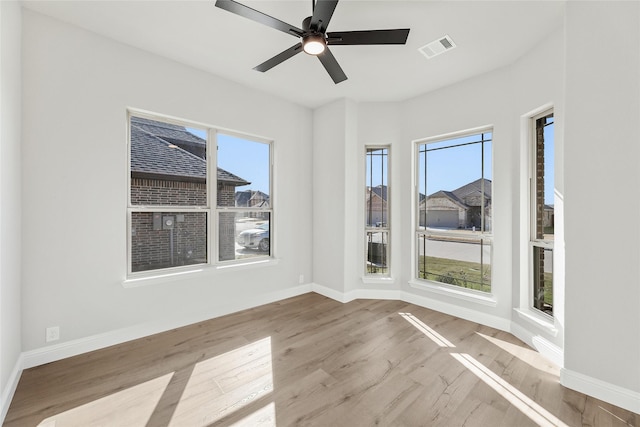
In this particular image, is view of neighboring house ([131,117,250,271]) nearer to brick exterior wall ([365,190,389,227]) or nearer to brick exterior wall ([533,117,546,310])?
brick exterior wall ([365,190,389,227])

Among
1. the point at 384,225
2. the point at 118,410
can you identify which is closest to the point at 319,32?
the point at 384,225

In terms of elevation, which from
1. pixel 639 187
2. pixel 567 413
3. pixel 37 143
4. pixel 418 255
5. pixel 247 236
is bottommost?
pixel 567 413

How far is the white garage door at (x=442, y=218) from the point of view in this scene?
12.1 feet

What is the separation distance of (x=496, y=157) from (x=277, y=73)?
2787 mm

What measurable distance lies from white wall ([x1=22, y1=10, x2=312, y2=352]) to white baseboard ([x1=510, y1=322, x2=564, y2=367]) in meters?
3.42

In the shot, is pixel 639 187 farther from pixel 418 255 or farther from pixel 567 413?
pixel 418 255

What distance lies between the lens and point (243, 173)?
12.5ft

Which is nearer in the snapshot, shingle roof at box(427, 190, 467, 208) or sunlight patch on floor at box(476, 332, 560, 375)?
sunlight patch on floor at box(476, 332, 560, 375)

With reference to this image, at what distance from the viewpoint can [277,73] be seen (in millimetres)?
3312

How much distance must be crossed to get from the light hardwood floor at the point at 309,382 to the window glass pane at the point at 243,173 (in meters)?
1.66

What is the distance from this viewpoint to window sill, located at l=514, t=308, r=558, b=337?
248cm

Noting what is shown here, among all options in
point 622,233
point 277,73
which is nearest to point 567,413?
point 622,233

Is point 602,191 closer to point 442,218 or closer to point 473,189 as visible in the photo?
point 473,189

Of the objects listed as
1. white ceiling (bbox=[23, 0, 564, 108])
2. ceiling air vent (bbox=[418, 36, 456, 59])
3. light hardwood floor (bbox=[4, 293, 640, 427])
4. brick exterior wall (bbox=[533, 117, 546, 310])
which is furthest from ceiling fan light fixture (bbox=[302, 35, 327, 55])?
light hardwood floor (bbox=[4, 293, 640, 427])
